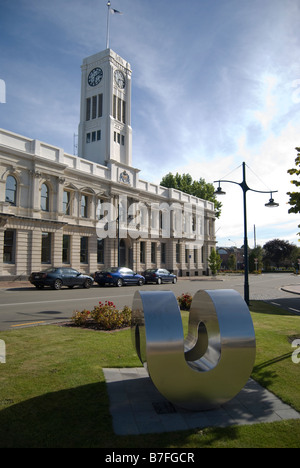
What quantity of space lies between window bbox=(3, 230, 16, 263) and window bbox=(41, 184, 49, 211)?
394 centimetres

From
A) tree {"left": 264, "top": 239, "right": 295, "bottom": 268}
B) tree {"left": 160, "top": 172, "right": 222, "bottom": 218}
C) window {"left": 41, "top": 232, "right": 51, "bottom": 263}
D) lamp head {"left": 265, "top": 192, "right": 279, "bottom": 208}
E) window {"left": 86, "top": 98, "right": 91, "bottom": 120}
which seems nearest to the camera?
lamp head {"left": 265, "top": 192, "right": 279, "bottom": 208}

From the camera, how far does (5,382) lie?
482 cm

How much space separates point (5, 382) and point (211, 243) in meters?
52.8

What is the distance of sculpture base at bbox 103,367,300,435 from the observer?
12.1 feet

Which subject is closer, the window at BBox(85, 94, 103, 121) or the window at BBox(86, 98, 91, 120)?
the window at BBox(85, 94, 103, 121)

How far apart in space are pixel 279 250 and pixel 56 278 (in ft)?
257

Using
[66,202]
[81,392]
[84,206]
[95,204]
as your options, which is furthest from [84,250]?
[81,392]

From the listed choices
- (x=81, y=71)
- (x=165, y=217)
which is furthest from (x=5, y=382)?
(x=81, y=71)

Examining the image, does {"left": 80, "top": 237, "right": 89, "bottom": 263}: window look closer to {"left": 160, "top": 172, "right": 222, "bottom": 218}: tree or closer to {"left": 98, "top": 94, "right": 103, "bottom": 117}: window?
{"left": 98, "top": 94, "right": 103, "bottom": 117}: window

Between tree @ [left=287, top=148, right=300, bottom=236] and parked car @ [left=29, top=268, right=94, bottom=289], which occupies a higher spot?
tree @ [left=287, top=148, right=300, bottom=236]

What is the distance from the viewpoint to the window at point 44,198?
96.1 feet

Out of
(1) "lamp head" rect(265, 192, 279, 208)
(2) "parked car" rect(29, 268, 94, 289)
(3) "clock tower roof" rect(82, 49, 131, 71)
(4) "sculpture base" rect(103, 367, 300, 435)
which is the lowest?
(4) "sculpture base" rect(103, 367, 300, 435)

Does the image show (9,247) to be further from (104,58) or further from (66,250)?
(104,58)

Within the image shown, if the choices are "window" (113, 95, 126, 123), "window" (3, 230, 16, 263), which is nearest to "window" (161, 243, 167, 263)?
"window" (113, 95, 126, 123)
